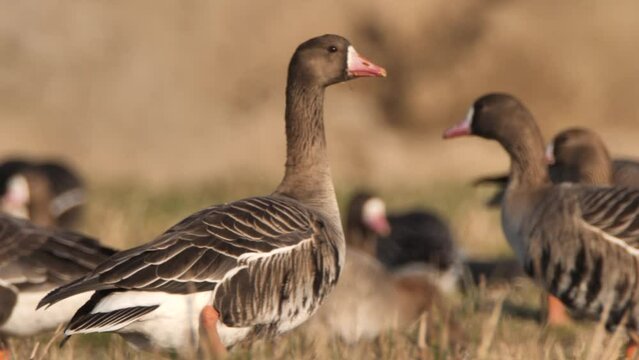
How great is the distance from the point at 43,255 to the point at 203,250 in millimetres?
1775

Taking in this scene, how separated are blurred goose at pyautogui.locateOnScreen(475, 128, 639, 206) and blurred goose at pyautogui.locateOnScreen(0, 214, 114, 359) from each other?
347cm

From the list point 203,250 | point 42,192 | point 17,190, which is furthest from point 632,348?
point 42,192

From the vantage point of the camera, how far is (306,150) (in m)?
7.59

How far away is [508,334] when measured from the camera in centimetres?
779

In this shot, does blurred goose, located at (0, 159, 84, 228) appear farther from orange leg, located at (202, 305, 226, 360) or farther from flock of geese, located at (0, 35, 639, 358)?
orange leg, located at (202, 305, 226, 360)

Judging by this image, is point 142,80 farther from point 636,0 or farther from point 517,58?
point 636,0

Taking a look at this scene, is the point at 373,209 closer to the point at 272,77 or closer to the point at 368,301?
the point at 368,301

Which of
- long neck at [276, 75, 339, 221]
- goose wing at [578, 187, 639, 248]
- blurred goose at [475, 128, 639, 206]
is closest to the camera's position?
long neck at [276, 75, 339, 221]

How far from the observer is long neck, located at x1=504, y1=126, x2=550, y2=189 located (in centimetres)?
861

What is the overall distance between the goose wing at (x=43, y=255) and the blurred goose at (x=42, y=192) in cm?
374

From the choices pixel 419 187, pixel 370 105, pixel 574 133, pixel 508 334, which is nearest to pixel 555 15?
pixel 370 105

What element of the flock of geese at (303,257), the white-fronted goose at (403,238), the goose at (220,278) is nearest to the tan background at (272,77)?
the white-fronted goose at (403,238)

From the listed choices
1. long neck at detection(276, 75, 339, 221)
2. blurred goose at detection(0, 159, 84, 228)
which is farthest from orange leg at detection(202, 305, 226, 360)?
blurred goose at detection(0, 159, 84, 228)

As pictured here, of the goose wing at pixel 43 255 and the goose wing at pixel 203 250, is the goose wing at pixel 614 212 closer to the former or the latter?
the goose wing at pixel 203 250
